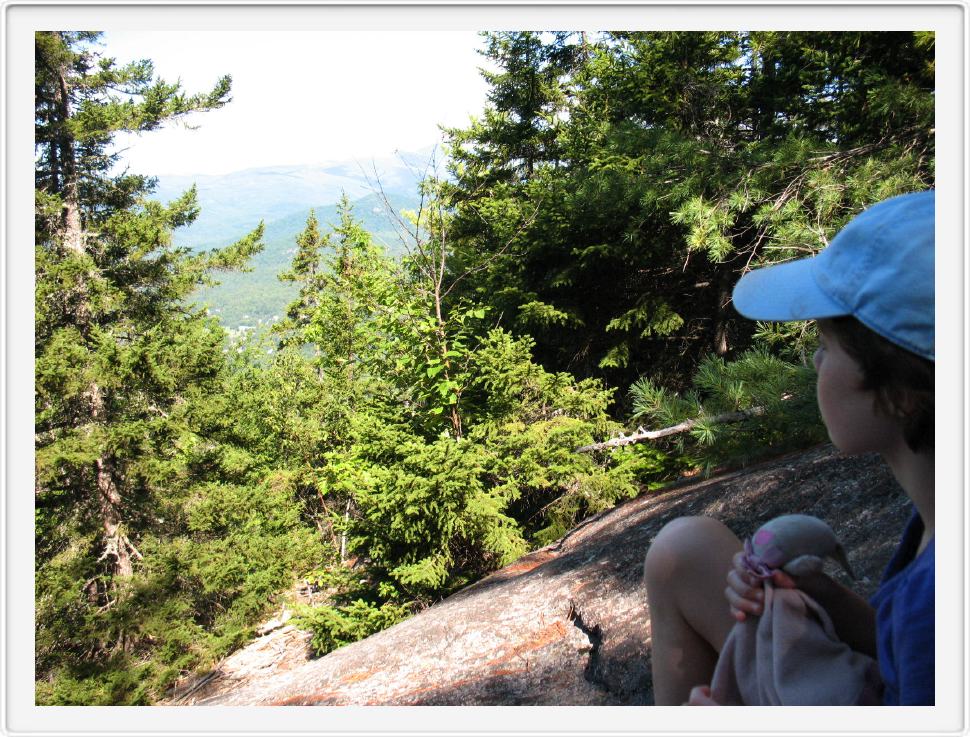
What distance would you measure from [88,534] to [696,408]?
773cm

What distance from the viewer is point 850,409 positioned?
980 mm

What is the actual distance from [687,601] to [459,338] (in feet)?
17.4

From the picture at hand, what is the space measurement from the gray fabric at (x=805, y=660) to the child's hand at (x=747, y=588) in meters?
0.01

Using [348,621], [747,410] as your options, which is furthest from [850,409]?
[348,621]

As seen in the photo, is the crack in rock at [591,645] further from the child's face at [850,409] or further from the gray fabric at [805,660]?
the child's face at [850,409]

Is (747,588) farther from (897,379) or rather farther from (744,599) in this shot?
(897,379)

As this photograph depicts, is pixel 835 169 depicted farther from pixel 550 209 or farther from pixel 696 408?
pixel 550 209

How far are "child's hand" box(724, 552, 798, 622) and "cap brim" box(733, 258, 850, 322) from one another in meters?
0.40

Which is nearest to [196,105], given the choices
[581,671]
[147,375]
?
[147,375]

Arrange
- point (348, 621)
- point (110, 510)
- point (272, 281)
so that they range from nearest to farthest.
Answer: point (348, 621)
point (110, 510)
point (272, 281)

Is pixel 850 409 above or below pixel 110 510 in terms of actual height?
above

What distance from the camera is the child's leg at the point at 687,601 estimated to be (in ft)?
4.08

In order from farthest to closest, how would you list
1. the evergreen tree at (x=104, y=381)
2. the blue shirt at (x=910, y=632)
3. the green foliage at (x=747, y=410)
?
the evergreen tree at (x=104, y=381) → the green foliage at (x=747, y=410) → the blue shirt at (x=910, y=632)

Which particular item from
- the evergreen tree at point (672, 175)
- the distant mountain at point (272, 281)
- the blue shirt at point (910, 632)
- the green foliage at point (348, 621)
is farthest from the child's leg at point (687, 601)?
the distant mountain at point (272, 281)
